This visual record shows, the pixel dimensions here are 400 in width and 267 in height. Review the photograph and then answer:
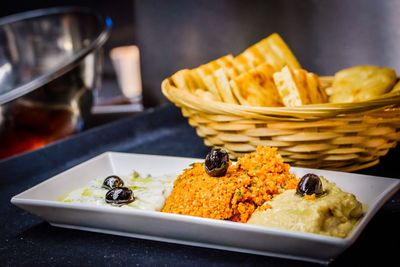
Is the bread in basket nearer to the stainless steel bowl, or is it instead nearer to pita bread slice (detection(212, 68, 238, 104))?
pita bread slice (detection(212, 68, 238, 104))

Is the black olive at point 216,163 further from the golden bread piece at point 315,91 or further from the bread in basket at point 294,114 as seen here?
the golden bread piece at point 315,91

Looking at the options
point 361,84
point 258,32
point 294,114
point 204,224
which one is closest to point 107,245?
point 204,224

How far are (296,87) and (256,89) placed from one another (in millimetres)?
111

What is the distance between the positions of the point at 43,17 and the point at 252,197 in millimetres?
1767

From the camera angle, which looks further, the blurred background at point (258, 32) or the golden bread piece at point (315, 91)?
the blurred background at point (258, 32)

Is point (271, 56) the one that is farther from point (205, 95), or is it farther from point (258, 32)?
point (258, 32)

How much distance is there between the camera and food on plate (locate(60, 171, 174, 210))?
1.08 metres

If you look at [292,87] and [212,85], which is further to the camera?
[212,85]

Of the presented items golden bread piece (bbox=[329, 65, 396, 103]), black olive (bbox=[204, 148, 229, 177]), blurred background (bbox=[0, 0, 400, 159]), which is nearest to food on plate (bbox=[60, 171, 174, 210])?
black olive (bbox=[204, 148, 229, 177])

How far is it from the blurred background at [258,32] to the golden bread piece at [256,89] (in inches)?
27.9

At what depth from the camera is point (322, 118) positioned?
127 centimetres

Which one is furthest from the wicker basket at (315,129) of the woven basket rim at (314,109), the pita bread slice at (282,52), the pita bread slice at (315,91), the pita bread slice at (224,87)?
the pita bread slice at (282,52)

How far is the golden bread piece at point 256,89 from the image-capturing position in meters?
1.48

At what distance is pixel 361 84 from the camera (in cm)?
155
